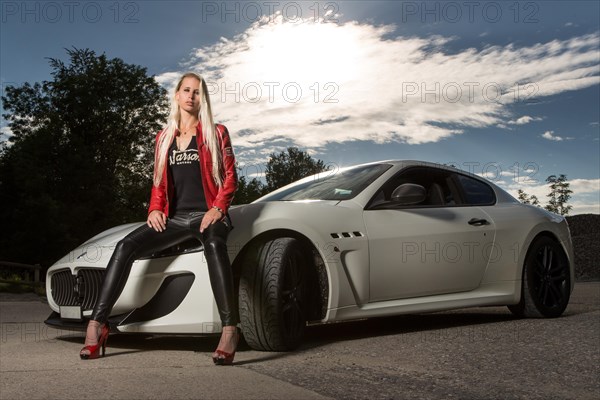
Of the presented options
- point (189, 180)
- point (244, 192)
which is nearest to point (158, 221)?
point (189, 180)

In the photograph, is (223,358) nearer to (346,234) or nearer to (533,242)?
(346,234)

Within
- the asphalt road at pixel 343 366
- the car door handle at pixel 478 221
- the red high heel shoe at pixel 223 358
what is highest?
the car door handle at pixel 478 221

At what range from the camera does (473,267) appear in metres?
5.93

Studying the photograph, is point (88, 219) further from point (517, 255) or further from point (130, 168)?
point (517, 255)

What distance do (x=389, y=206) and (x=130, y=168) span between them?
1484 inches

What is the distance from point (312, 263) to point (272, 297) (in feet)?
1.72

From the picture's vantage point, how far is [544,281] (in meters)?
6.56

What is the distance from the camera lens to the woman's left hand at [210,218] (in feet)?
14.3

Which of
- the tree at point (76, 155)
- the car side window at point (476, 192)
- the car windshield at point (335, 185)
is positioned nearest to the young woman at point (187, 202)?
the car windshield at point (335, 185)

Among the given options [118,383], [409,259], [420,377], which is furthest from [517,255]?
[118,383]

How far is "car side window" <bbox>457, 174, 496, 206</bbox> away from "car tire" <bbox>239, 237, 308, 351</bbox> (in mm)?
2266

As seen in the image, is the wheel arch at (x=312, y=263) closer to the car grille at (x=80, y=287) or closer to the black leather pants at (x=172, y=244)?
the black leather pants at (x=172, y=244)

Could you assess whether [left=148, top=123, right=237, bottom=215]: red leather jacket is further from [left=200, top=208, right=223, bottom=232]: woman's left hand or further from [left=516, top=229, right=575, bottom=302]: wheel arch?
[left=516, top=229, right=575, bottom=302]: wheel arch

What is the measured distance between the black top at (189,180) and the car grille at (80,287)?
2.64ft
